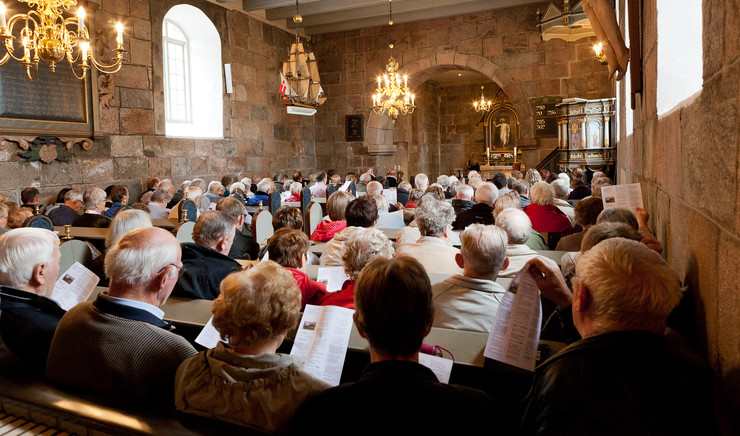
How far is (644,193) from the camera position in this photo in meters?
3.74

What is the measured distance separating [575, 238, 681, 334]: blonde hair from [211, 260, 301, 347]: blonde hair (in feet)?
2.57

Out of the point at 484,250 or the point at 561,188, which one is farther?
the point at 561,188

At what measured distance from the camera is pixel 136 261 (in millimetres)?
1759

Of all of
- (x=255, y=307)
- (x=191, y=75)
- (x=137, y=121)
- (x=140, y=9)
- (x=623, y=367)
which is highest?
(x=140, y=9)

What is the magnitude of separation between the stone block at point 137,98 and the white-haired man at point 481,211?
20.8ft

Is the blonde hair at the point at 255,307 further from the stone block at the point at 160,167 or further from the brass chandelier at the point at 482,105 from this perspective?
the brass chandelier at the point at 482,105

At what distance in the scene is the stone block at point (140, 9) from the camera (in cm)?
876

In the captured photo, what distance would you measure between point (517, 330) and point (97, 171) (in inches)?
331

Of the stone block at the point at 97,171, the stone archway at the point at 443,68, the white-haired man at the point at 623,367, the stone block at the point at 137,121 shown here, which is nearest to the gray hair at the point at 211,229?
the white-haired man at the point at 623,367

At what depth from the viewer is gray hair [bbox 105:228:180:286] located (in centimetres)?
174

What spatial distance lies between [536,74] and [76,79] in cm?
922

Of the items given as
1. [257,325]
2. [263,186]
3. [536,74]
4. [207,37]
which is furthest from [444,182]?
[257,325]

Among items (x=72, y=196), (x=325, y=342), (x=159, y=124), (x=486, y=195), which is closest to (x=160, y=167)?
(x=159, y=124)

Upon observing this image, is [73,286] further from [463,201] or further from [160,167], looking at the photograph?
[160,167]
